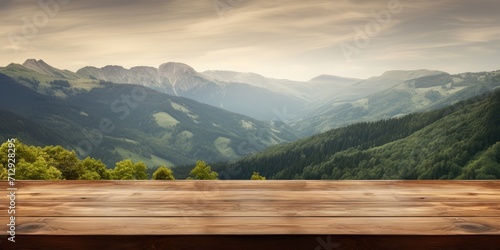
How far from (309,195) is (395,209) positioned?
1.69 feet

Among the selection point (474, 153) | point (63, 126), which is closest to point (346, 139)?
point (474, 153)

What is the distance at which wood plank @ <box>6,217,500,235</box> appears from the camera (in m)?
1.80

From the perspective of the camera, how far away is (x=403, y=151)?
292 feet

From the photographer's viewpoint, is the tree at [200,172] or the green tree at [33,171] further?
the tree at [200,172]

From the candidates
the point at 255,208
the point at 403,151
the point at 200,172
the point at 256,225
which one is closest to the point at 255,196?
the point at 255,208

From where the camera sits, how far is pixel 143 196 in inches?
98.3

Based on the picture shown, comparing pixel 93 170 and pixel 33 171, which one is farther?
pixel 93 170

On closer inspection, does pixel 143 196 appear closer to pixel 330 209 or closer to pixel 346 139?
pixel 330 209

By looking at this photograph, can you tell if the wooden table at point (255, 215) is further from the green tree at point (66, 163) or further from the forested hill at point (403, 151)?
the forested hill at point (403, 151)

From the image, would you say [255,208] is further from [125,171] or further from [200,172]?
[125,171]

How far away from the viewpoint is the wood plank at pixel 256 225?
5.90 feet
